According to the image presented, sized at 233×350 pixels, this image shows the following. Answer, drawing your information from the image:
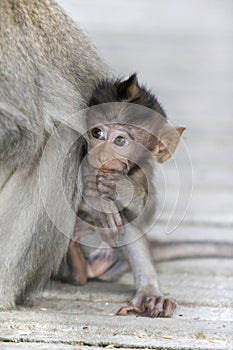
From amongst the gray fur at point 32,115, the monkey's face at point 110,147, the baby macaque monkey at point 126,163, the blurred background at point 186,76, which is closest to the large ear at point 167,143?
the baby macaque monkey at point 126,163

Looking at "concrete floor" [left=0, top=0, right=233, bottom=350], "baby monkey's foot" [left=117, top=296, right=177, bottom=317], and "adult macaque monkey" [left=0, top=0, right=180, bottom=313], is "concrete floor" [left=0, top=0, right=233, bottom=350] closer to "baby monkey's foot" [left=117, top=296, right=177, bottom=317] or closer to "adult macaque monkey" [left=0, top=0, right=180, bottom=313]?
"baby monkey's foot" [left=117, top=296, right=177, bottom=317]

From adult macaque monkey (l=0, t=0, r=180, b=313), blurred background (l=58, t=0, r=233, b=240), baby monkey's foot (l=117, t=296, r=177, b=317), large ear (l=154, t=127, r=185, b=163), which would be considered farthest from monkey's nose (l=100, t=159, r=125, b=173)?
blurred background (l=58, t=0, r=233, b=240)

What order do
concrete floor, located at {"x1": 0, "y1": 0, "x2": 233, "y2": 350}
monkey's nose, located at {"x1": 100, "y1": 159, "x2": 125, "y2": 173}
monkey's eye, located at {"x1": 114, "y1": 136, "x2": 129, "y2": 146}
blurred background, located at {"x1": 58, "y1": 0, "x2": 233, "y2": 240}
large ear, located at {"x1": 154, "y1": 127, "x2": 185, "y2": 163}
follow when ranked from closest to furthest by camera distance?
concrete floor, located at {"x1": 0, "y1": 0, "x2": 233, "y2": 350} → monkey's nose, located at {"x1": 100, "y1": 159, "x2": 125, "y2": 173} → monkey's eye, located at {"x1": 114, "y1": 136, "x2": 129, "y2": 146} → large ear, located at {"x1": 154, "y1": 127, "x2": 185, "y2": 163} → blurred background, located at {"x1": 58, "y1": 0, "x2": 233, "y2": 240}

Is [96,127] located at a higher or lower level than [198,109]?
lower

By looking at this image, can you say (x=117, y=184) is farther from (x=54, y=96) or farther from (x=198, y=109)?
(x=198, y=109)

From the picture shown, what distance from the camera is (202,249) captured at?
497cm

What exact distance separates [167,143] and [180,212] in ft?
4.58

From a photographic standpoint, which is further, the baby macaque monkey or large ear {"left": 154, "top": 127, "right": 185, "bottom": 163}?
large ear {"left": 154, "top": 127, "right": 185, "bottom": 163}

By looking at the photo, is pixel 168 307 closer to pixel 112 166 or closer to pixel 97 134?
pixel 112 166

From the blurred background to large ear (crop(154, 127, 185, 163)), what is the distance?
1.57 ft

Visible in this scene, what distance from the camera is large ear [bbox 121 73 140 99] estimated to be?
13.2 ft

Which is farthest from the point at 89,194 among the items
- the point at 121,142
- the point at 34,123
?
the point at 34,123

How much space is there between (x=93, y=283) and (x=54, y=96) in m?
1.00

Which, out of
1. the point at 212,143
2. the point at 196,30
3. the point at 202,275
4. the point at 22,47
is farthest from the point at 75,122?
the point at 196,30
